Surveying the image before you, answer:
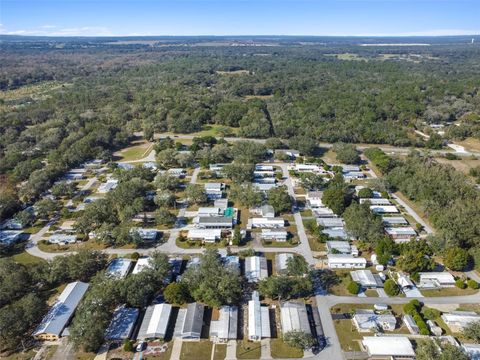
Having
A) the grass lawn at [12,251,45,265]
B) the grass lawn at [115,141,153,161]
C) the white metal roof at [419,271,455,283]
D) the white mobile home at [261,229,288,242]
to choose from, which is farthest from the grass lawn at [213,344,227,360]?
the grass lawn at [115,141,153,161]

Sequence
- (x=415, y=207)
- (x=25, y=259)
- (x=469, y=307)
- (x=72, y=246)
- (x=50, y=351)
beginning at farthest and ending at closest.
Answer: (x=415, y=207) → (x=72, y=246) → (x=25, y=259) → (x=469, y=307) → (x=50, y=351)

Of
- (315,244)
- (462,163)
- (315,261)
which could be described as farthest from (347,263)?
(462,163)

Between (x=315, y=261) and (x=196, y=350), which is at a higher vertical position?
(x=196, y=350)

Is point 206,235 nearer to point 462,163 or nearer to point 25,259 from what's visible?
point 25,259

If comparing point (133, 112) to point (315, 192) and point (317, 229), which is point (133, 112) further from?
point (317, 229)

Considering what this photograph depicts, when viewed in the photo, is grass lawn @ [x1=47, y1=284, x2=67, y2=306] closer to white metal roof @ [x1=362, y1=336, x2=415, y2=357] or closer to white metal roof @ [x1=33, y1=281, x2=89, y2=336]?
white metal roof @ [x1=33, y1=281, x2=89, y2=336]


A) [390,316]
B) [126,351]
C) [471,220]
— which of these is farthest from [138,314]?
[471,220]

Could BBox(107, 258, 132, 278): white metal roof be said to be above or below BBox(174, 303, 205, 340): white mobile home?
below
